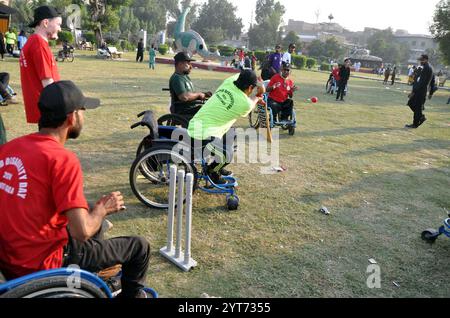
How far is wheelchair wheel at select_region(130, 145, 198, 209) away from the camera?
14.5 feet

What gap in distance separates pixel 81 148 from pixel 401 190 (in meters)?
5.54

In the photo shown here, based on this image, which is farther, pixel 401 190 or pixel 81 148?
pixel 81 148

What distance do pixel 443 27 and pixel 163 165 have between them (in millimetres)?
33862

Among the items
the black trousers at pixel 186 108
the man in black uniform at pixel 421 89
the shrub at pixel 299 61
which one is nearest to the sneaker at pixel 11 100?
the black trousers at pixel 186 108

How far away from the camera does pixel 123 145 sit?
6895mm

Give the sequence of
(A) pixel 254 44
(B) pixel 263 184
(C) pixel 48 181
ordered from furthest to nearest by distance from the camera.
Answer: (A) pixel 254 44
(B) pixel 263 184
(C) pixel 48 181

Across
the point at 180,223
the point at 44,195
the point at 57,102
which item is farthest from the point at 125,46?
the point at 44,195

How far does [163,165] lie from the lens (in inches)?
183

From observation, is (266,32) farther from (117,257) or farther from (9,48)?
(117,257)

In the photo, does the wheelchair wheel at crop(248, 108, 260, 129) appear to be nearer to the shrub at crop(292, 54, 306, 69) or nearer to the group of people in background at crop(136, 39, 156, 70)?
the group of people in background at crop(136, 39, 156, 70)

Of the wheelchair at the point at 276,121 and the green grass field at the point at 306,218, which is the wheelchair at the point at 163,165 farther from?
the wheelchair at the point at 276,121
